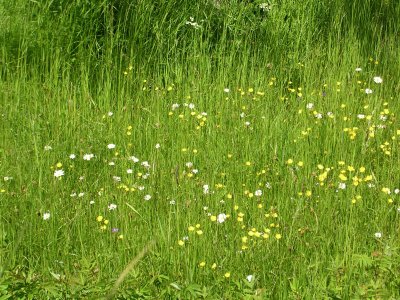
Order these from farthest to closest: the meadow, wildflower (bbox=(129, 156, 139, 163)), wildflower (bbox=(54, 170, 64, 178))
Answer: wildflower (bbox=(129, 156, 139, 163)) < wildflower (bbox=(54, 170, 64, 178)) < the meadow

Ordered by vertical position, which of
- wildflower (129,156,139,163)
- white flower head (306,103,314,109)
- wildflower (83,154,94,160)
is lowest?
wildflower (83,154,94,160)

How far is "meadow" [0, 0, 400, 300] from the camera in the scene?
303cm

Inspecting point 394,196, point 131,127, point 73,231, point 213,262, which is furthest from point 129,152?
point 394,196

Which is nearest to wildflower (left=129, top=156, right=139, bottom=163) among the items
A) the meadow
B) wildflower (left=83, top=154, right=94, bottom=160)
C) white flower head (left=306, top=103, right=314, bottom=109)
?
the meadow

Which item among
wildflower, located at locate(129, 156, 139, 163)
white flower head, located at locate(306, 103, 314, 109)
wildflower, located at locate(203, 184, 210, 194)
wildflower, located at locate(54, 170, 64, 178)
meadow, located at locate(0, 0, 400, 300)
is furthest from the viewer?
white flower head, located at locate(306, 103, 314, 109)

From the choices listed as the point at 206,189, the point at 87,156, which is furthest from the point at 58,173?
the point at 206,189

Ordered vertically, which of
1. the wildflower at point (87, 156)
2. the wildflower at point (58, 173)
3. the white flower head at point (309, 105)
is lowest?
the wildflower at point (58, 173)

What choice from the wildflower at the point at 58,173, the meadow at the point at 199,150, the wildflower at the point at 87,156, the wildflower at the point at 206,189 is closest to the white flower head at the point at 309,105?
the meadow at the point at 199,150

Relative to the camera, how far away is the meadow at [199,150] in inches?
119

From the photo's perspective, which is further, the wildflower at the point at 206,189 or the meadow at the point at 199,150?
the wildflower at the point at 206,189

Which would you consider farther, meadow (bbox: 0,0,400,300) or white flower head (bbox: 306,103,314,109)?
white flower head (bbox: 306,103,314,109)

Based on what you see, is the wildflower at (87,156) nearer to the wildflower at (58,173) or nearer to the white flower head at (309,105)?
the wildflower at (58,173)

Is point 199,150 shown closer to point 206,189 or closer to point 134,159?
point 134,159

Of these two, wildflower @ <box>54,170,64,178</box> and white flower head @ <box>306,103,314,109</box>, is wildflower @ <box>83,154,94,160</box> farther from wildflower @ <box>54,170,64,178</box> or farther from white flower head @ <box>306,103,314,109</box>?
white flower head @ <box>306,103,314,109</box>
